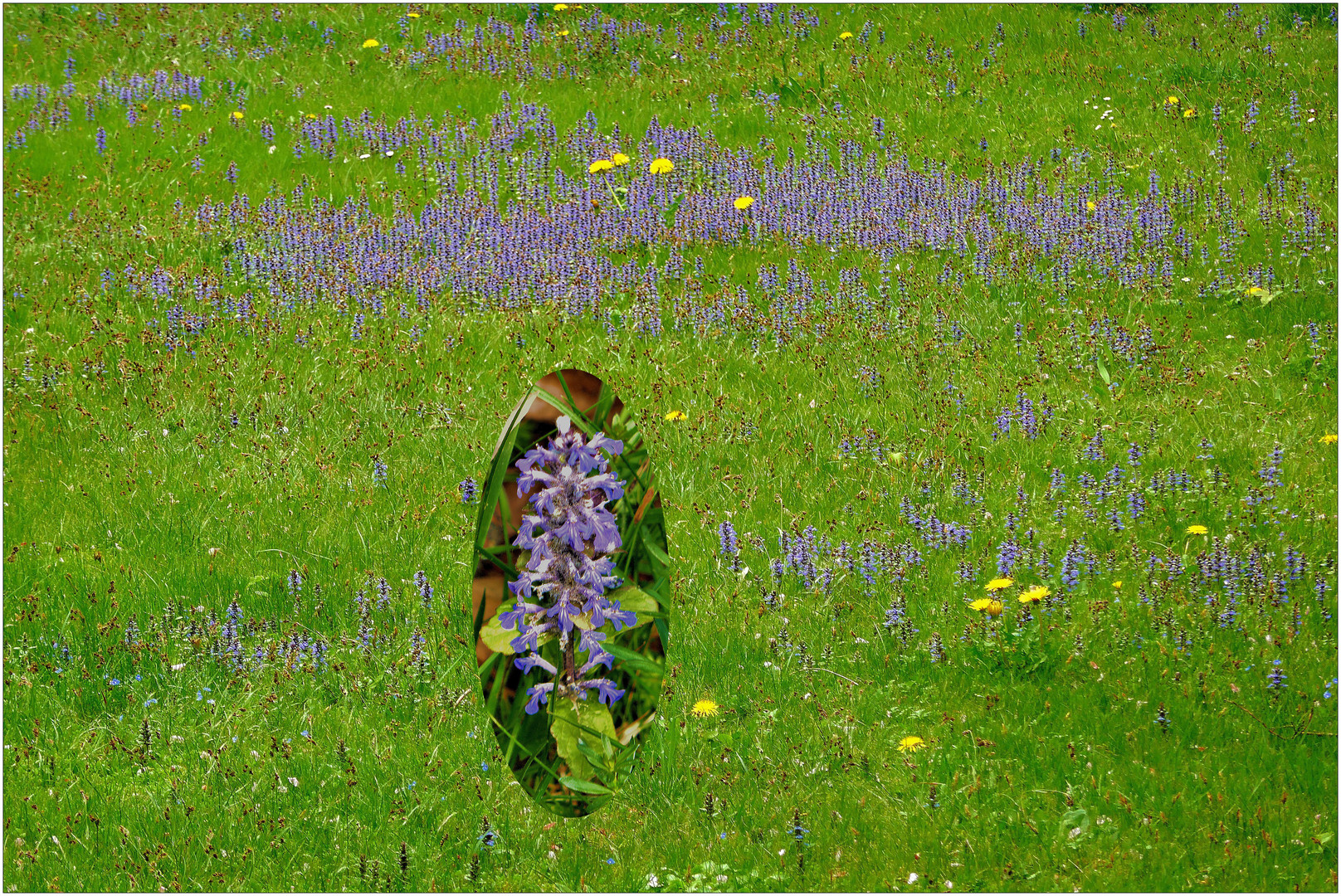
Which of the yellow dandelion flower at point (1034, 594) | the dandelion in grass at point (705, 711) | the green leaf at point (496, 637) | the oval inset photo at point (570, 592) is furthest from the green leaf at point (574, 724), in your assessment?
the yellow dandelion flower at point (1034, 594)

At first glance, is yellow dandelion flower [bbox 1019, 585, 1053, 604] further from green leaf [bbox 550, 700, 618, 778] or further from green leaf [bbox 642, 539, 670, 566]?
green leaf [bbox 550, 700, 618, 778]

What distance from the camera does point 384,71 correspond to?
621 inches

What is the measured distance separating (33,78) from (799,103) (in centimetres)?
948

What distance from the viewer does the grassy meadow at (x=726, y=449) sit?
203 inches

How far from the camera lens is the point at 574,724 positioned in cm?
444

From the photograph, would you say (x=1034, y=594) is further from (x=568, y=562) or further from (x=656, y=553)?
(x=568, y=562)

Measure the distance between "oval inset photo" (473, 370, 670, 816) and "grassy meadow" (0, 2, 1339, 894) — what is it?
0.06 meters

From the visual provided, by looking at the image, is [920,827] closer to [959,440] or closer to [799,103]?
[959,440]

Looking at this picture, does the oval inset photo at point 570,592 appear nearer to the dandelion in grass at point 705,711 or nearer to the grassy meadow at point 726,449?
the grassy meadow at point 726,449

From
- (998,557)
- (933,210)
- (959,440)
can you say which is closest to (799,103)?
(933,210)

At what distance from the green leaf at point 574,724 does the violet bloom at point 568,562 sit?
5 cm

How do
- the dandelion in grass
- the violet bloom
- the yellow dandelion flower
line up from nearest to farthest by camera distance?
the violet bloom, the dandelion in grass, the yellow dandelion flower

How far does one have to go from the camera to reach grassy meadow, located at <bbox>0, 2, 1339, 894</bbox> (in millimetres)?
5148

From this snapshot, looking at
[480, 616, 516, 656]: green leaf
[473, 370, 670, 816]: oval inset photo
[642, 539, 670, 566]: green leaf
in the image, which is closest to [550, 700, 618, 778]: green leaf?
[473, 370, 670, 816]: oval inset photo
